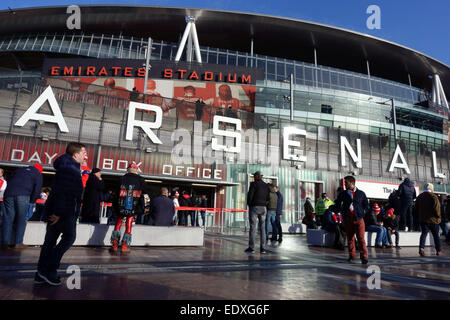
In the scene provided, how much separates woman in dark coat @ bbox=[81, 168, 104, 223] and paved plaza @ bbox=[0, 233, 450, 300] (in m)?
1.75

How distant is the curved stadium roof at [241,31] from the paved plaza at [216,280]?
1581 inches

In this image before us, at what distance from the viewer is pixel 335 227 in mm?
8562

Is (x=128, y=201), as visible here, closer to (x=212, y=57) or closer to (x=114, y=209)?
(x=114, y=209)

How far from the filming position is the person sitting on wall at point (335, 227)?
27.0ft

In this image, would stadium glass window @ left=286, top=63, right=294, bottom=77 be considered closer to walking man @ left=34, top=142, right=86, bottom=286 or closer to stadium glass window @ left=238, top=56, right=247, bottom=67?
Answer: stadium glass window @ left=238, top=56, right=247, bottom=67

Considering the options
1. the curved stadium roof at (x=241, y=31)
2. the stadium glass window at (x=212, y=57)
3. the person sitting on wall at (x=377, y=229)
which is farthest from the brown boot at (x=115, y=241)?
the curved stadium roof at (x=241, y=31)

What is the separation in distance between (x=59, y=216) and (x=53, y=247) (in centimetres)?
39

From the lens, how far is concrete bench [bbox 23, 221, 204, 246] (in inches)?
256

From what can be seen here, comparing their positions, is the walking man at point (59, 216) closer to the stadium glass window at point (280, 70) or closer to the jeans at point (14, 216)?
the jeans at point (14, 216)

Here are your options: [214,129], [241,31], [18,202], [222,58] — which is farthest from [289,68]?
[18,202]

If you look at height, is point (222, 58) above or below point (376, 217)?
above

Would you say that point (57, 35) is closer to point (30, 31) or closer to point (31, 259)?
point (30, 31)

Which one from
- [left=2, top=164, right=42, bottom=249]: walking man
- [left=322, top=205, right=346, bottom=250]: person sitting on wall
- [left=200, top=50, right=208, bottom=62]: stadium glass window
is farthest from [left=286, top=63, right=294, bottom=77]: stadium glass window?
[left=2, top=164, right=42, bottom=249]: walking man
